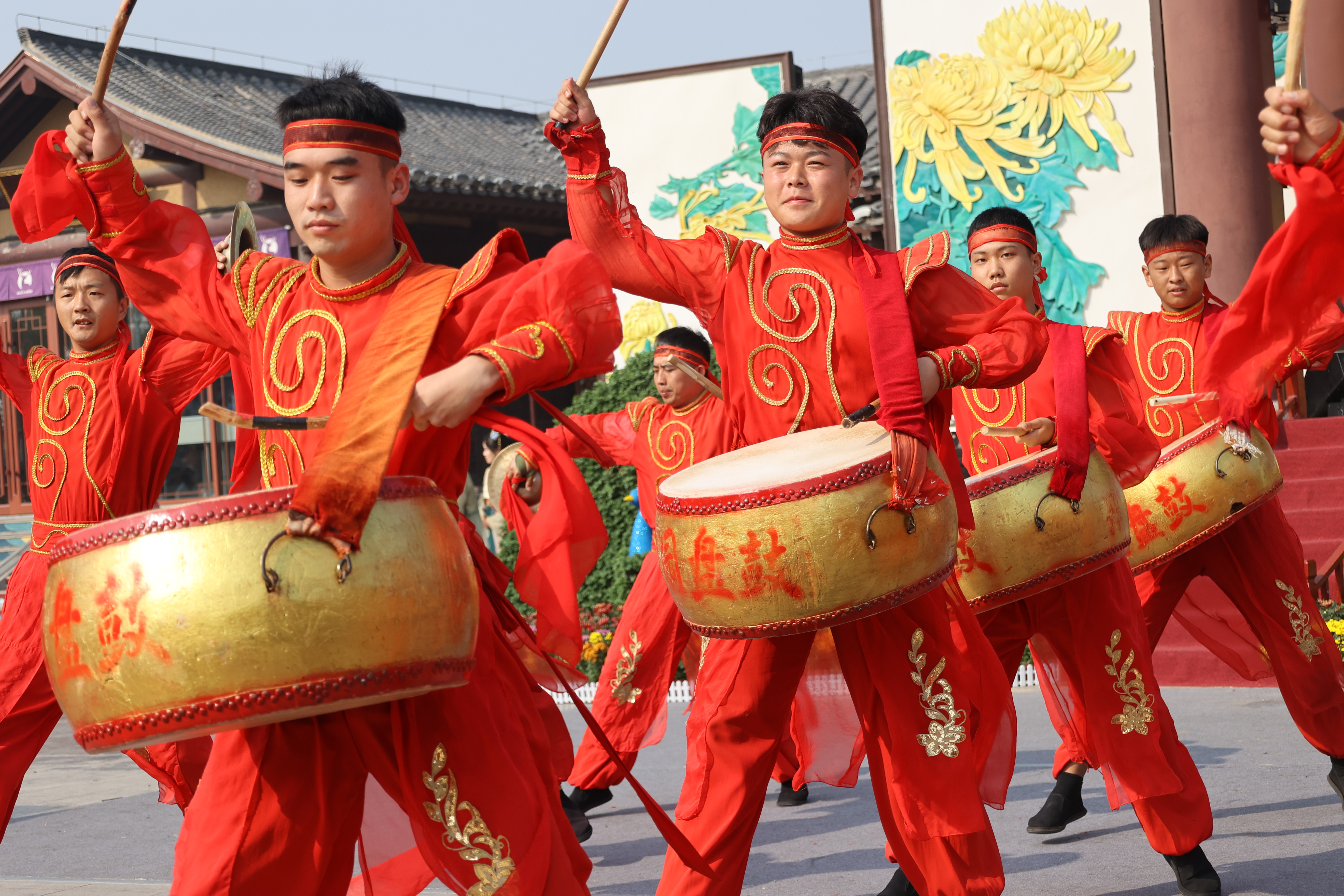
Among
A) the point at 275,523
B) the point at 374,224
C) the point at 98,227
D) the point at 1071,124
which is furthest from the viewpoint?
the point at 1071,124

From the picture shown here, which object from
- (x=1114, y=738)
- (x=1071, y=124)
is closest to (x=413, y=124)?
(x=1071, y=124)

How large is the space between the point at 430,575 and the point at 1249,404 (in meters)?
2.00

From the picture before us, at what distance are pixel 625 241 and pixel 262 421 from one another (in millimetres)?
1151

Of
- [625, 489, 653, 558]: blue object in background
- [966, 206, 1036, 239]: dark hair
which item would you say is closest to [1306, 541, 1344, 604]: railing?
[625, 489, 653, 558]: blue object in background

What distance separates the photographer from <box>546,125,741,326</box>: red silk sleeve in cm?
326

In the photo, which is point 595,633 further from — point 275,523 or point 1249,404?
point 275,523

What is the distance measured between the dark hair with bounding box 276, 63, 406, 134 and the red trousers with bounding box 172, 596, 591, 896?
3.33 ft

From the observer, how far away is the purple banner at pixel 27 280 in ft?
48.4

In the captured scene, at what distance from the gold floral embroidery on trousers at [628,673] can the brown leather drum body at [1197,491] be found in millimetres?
1797

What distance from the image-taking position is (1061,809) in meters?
4.81

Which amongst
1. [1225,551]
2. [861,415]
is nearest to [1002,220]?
[1225,551]

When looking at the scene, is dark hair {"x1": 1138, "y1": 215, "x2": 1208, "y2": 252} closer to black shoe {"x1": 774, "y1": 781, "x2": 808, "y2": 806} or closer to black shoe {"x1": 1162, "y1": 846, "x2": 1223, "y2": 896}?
black shoe {"x1": 1162, "y1": 846, "x2": 1223, "y2": 896}

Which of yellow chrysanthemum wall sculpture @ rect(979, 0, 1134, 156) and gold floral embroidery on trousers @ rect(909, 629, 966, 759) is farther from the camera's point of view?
yellow chrysanthemum wall sculpture @ rect(979, 0, 1134, 156)

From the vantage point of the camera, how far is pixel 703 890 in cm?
316
